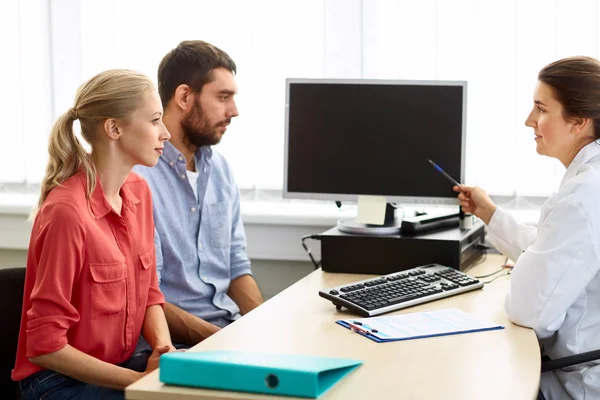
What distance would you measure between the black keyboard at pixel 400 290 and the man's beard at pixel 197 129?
64 centimetres

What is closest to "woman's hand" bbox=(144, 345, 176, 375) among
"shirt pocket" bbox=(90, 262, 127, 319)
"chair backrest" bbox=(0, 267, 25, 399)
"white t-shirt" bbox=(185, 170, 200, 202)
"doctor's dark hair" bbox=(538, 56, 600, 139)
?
"shirt pocket" bbox=(90, 262, 127, 319)

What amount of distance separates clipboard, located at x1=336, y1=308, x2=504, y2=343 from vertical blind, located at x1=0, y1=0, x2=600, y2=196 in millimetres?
977

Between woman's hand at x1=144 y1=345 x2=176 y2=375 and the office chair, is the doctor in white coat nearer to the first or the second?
the office chair

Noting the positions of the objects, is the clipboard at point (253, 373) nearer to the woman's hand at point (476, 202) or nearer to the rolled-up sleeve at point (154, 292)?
the rolled-up sleeve at point (154, 292)

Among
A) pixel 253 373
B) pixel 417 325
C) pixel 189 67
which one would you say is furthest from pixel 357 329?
pixel 189 67

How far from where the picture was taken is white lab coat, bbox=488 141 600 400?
1.70m

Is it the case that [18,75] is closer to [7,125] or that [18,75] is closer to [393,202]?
[7,125]

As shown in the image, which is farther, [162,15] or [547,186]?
[162,15]

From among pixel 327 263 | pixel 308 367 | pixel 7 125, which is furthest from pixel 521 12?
pixel 7 125

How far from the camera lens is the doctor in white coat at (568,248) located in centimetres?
170

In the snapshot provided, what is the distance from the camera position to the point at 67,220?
1764 mm

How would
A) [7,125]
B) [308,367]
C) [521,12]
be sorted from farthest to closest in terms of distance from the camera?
1. [7,125]
2. [521,12]
3. [308,367]

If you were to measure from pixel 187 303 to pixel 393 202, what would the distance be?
0.65 m

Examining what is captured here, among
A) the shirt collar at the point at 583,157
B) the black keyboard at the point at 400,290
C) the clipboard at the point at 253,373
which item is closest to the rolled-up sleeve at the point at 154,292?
the black keyboard at the point at 400,290
